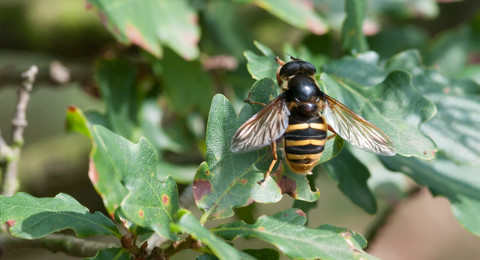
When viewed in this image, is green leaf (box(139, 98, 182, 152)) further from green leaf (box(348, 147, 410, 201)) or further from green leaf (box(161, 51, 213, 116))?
green leaf (box(348, 147, 410, 201))

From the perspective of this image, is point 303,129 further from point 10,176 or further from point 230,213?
point 10,176

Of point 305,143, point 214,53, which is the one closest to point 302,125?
point 305,143

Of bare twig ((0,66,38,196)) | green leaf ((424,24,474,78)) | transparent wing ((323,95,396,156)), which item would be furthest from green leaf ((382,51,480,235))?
bare twig ((0,66,38,196))

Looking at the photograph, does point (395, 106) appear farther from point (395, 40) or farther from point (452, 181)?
point (395, 40)

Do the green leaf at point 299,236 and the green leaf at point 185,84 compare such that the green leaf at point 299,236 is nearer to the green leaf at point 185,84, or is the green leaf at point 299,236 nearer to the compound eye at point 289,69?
the compound eye at point 289,69

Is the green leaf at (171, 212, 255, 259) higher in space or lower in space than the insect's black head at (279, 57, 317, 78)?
lower
